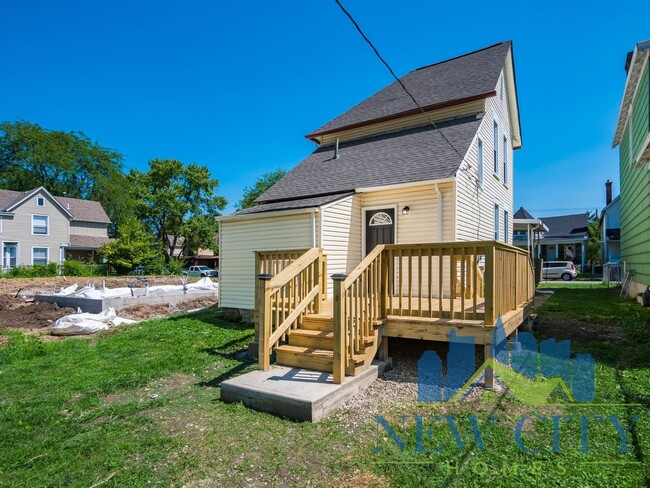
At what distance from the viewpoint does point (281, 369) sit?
15.1 feet

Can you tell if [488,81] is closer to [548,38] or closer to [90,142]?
[548,38]

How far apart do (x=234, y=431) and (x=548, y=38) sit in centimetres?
1107

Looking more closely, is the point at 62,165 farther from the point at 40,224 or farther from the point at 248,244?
the point at 248,244

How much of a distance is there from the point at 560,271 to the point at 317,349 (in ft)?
81.3

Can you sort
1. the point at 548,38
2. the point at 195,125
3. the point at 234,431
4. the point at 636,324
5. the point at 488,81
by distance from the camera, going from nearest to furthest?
1. the point at 234,431
2. the point at 636,324
3. the point at 548,38
4. the point at 488,81
5. the point at 195,125

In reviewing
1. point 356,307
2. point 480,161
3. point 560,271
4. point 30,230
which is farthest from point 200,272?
point 356,307

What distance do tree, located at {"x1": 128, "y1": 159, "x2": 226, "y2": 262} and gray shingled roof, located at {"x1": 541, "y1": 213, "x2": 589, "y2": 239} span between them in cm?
3191

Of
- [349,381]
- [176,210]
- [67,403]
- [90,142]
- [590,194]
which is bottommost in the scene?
[67,403]

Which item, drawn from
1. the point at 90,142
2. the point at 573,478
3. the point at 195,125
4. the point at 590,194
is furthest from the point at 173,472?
the point at 590,194

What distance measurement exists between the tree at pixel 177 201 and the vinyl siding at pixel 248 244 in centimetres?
2759

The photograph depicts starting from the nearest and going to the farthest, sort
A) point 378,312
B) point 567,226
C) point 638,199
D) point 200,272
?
point 378,312 → point 638,199 → point 200,272 → point 567,226

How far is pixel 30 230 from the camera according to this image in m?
28.2

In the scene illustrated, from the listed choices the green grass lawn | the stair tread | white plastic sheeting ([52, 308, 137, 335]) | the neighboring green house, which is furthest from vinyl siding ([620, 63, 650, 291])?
white plastic sheeting ([52, 308, 137, 335])

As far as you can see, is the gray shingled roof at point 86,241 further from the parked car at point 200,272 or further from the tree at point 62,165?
the tree at point 62,165
